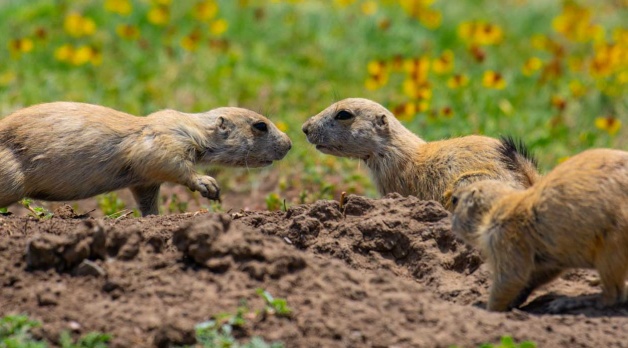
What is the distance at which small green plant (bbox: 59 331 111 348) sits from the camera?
4.33 meters

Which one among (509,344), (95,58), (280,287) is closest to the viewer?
(509,344)

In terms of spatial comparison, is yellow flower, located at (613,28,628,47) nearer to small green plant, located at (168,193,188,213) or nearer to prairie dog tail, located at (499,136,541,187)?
prairie dog tail, located at (499,136,541,187)

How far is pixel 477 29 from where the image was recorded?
35.3ft

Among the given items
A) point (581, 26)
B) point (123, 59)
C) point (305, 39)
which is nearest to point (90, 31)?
point (123, 59)

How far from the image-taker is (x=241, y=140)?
7781 millimetres

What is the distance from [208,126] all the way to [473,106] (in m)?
3.58

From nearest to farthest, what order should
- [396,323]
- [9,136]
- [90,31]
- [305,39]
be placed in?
[396,323] < [9,136] < [90,31] < [305,39]

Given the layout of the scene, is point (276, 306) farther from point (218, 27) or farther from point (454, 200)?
point (218, 27)

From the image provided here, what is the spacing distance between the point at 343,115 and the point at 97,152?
1.96 meters

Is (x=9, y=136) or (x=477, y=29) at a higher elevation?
(x=477, y=29)

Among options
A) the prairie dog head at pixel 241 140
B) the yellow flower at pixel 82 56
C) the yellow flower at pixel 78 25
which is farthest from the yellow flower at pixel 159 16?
the prairie dog head at pixel 241 140

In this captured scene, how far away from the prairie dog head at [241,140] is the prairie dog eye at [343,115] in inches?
17.5

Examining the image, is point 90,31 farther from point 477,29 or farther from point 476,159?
point 476,159

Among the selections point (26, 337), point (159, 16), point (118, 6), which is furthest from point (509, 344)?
point (118, 6)
